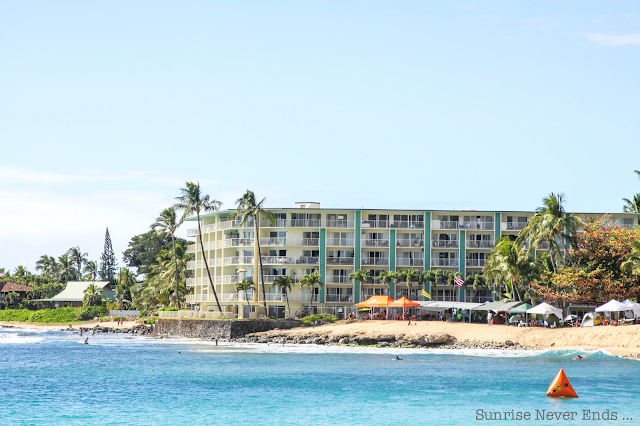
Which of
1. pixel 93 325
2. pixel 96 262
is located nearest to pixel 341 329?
pixel 93 325

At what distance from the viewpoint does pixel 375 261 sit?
77375 millimetres

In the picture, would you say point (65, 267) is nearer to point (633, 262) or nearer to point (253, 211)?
point (253, 211)

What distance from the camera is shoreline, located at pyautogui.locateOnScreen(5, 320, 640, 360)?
5006 cm

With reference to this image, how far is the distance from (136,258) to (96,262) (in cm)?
2319

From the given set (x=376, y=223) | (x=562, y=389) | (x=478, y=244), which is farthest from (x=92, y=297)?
(x=562, y=389)

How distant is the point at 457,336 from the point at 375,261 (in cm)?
2013

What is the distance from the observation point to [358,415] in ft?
95.4

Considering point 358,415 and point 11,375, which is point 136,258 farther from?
point 358,415

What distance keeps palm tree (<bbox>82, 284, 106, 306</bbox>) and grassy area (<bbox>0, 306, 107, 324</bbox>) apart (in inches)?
72.6

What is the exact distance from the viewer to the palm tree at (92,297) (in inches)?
4427

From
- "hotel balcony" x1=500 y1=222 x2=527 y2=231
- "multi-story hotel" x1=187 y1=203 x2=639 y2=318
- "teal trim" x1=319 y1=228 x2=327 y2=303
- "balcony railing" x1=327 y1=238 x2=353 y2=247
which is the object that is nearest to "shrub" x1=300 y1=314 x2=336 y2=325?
"multi-story hotel" x1=187 y1=203 x2=639 y2=318

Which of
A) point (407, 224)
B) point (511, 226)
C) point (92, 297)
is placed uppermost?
point (407, 224)

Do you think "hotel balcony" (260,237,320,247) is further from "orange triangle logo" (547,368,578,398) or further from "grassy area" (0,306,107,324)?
"orange triangle logo" (547,368,578,398)

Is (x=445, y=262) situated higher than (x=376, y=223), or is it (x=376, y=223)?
(x=376, y=223)
